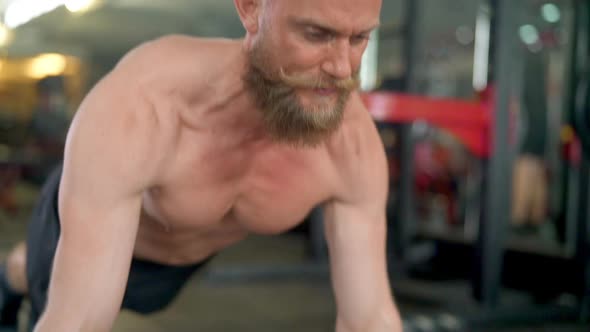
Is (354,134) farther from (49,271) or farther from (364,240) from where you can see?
(49,271)

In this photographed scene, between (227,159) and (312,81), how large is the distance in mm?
253

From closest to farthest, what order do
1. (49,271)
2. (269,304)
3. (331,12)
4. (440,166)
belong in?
(331,12)
(49,271)
(269,304)
(440,166)

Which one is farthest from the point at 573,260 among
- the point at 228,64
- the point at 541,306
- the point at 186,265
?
the point at 228,64

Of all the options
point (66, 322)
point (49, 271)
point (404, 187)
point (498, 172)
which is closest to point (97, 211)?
point (66, 322)

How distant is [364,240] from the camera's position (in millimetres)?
950

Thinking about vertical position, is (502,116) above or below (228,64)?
below

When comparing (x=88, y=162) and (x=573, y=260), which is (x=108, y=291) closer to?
(x=88, y=162)

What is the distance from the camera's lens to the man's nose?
2.41 feet

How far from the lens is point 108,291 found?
0.79 meters

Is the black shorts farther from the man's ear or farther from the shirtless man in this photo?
the man's ear

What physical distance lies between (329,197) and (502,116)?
4.92ft

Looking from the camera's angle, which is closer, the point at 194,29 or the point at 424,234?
the point at 424,234

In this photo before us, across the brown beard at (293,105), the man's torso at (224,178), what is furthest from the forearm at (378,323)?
the brown beard at (293,105)

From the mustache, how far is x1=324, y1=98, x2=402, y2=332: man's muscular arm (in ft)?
0.65
